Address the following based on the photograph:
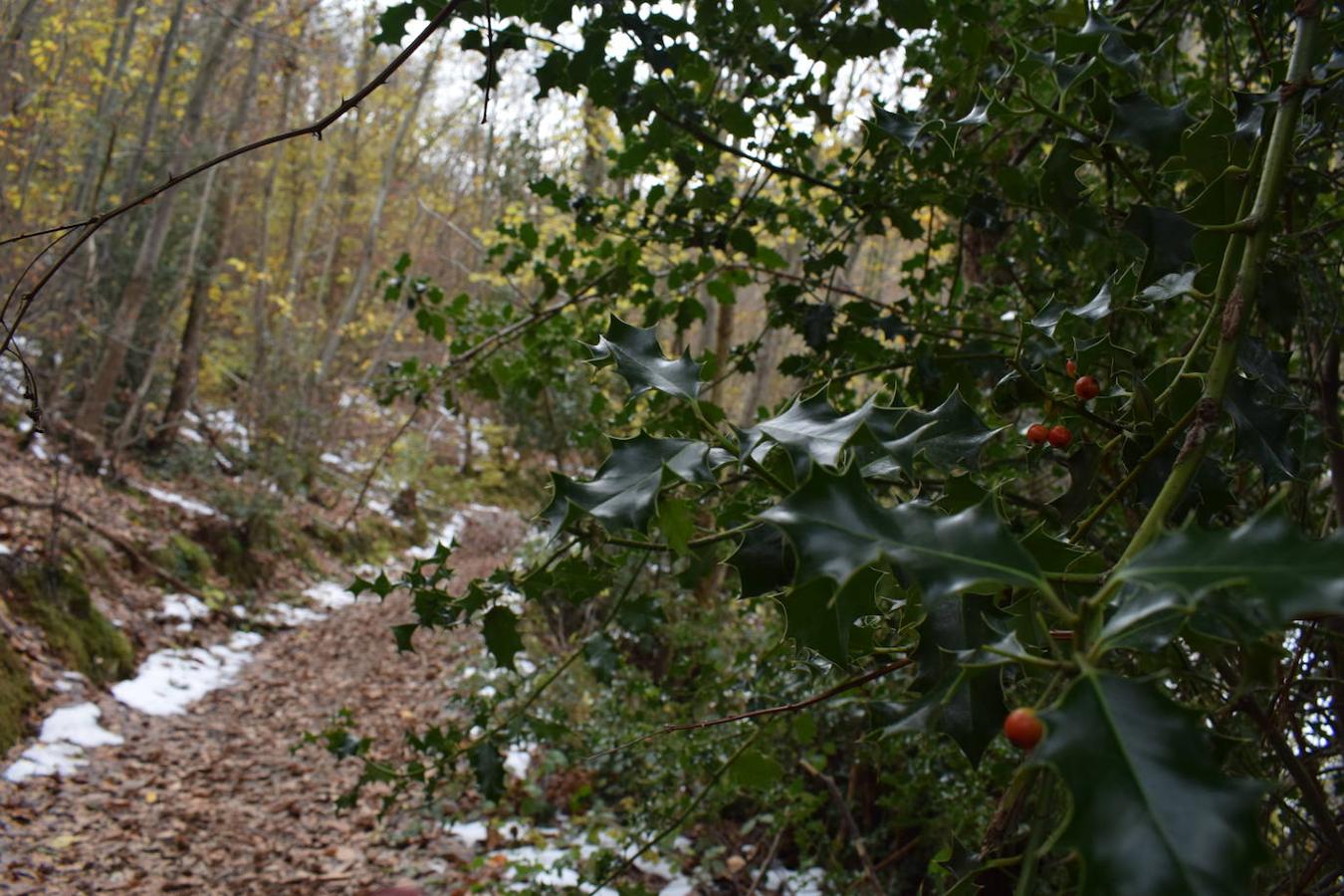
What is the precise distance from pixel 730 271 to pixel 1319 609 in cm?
256

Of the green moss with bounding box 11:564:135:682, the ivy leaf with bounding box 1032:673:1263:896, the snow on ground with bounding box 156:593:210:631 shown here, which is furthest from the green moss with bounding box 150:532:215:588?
the ivy leaf with bounding box 1032:673:1263:896

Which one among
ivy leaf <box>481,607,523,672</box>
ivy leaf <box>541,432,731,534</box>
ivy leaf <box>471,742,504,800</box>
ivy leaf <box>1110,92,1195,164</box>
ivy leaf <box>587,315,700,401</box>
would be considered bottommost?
ivy leaf <box>471,742,504,800</box>

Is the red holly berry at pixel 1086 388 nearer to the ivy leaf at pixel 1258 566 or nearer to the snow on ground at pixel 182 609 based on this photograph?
the ivy leaf at pixel 1258 566

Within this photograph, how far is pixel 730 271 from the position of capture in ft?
9.43

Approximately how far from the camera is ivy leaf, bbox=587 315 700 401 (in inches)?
34.0

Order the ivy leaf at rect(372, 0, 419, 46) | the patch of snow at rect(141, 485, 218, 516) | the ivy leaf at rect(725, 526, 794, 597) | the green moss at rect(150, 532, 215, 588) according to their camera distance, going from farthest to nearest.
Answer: the patch of snow at rect(141, 485, 218, 516)
the green moss at rect(150, 532, 215, 588)
the ivy leaf at rect(372, 0, 419, 46)
the ivy leaf at rect(725, 526, 794, 597)

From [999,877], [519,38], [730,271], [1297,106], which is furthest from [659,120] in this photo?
[999,877]

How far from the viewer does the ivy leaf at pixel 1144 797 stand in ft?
1.37

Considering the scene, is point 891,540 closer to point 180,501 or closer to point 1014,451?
point 1014,451

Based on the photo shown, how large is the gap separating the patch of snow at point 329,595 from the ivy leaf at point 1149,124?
8.94m

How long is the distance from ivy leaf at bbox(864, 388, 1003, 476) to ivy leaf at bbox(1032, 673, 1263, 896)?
0.29 metres

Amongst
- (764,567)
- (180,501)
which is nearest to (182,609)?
(180,501)

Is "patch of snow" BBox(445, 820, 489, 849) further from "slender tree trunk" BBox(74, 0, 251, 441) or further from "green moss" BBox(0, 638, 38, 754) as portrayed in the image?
"slender tree trunk" BBox(74, 0, 251, 441)

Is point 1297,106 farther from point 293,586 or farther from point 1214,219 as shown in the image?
point 293,586
